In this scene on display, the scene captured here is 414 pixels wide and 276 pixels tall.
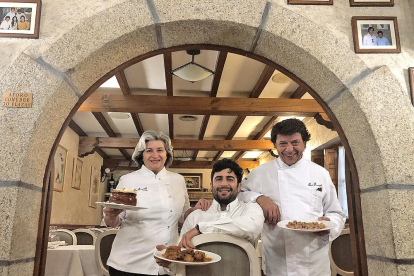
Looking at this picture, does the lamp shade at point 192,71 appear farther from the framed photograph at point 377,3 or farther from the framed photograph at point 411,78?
the framed photograph at point 411,78

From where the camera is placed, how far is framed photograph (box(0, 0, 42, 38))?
77.7 inches

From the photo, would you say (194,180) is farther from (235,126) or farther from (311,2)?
(311,2)

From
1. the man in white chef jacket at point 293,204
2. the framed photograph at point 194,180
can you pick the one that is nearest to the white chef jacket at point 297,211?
the man in white chef jacket at point 293,204

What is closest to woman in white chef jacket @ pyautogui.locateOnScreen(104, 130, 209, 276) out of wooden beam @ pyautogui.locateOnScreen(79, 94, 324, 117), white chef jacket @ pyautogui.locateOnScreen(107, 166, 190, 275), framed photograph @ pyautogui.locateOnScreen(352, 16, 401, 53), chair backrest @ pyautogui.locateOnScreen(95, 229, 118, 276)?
white chef jacket @ pyautogui.locateOnScreen(107, 166, 190, 275)

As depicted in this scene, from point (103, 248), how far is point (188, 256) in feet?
6.74

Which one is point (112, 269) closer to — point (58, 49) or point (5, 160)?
point (5, 160)

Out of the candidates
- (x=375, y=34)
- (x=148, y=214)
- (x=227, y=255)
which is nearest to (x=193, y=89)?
(x=148, y=214)

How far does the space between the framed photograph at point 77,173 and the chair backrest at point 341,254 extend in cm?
564

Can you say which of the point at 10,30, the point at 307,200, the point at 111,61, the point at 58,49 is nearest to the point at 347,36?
the point at 307,200

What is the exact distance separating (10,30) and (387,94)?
6.72 ft

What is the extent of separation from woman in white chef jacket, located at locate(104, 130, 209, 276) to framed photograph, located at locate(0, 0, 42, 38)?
88 cm

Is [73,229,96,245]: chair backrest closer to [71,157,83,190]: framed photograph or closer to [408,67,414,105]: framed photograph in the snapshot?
[71,157,83,190]: framed photograph

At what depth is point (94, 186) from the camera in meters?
9.84

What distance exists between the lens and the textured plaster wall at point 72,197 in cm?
685
